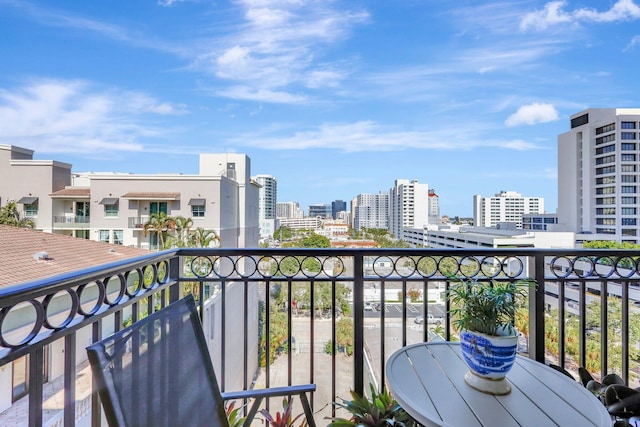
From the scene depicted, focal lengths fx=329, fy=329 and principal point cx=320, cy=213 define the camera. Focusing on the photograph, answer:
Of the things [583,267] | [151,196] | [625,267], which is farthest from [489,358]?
[151,196]

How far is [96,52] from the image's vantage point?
1049cm

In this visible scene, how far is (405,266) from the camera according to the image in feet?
5.87

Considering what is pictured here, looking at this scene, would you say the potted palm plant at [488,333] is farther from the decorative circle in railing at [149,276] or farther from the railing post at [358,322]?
the decorative circle in railing at [149,276]

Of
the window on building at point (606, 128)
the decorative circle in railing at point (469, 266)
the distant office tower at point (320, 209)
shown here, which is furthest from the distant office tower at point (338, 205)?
the decorative circle in railing at point (469, 266)

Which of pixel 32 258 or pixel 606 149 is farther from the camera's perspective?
pixel 606 149

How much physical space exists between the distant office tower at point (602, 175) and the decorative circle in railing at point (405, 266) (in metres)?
24.8

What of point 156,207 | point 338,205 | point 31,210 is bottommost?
point 31,210

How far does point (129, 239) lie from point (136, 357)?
686 inches

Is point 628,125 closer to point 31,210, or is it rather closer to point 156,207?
point 156,207

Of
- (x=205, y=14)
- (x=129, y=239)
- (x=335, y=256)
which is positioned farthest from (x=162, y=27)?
(x=129, y=239)

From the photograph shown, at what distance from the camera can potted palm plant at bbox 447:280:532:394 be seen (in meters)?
1.06

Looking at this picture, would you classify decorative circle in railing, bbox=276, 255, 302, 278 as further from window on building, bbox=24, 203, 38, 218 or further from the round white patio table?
window on building, bbox=24, 203, 38, 218

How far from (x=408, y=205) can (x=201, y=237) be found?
13809 millimetres

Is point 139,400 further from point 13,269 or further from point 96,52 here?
point 96,52
